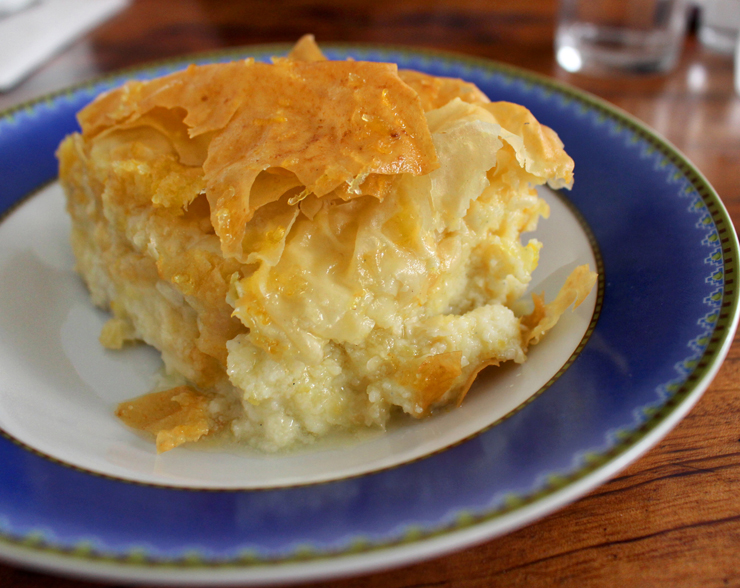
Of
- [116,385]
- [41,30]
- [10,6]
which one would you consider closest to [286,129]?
[116,385]

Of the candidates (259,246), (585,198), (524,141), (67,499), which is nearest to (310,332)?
(259,246)

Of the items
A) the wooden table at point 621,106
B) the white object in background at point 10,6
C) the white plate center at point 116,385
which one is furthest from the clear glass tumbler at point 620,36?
the white object in background at point 10,6

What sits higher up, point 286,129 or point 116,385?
point 286,129

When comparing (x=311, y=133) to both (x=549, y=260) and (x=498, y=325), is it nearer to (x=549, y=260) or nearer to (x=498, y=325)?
(x=498, y=325)

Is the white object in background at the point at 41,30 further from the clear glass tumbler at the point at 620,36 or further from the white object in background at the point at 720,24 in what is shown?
the white object in background at the point at 720,24

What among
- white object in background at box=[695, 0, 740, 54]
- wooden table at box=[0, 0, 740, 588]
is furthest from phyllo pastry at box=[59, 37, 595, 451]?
white object in background at box=[695, 0, 740, 54]

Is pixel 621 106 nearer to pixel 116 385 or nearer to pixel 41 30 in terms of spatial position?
pixel 116 385
